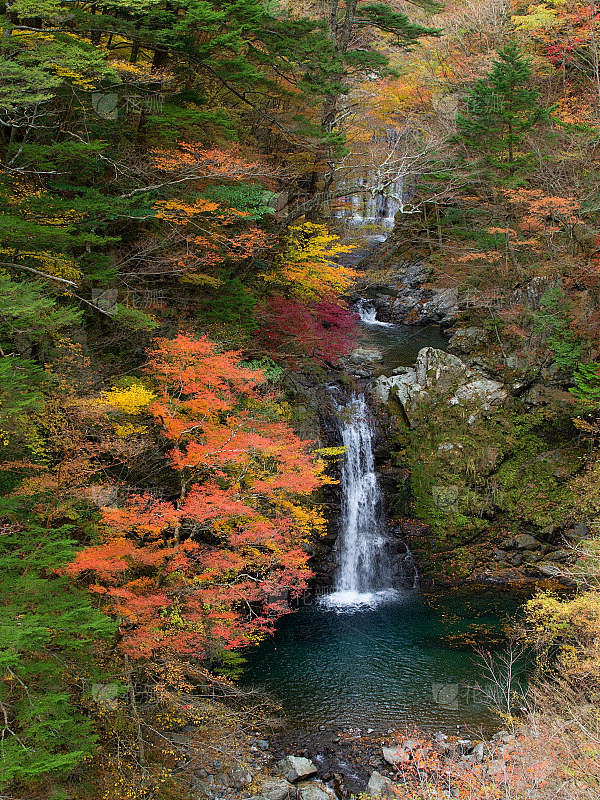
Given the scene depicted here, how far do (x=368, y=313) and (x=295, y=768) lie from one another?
59.7ft

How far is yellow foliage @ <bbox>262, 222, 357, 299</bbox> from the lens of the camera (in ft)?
48.9

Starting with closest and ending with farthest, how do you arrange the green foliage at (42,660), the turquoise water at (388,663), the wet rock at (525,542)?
the green foliage at (42,660)
the turquoise water at (388,663)
the wet rock at (525,542)

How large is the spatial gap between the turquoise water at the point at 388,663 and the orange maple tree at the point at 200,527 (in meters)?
1.51

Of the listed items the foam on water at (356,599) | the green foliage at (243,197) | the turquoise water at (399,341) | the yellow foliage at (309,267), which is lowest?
the foam on water at (356,599)

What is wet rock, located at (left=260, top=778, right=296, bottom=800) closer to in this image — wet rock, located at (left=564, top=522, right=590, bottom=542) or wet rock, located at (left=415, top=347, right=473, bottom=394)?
wet rock, located at (left=564, top=522, right=590, bottom=542)

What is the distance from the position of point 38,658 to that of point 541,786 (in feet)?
20.2

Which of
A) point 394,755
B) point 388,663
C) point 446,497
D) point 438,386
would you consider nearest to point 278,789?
point 394,755

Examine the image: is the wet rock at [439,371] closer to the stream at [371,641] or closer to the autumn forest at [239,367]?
the autumn forest at [239,367]

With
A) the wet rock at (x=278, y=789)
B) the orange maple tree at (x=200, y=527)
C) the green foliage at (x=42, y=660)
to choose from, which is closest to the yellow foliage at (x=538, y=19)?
the orange maple tree at (x=200, y=527)

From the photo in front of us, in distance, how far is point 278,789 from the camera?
8.26 meters

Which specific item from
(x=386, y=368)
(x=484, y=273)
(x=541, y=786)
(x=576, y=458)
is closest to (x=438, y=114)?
(x=484, y=273)

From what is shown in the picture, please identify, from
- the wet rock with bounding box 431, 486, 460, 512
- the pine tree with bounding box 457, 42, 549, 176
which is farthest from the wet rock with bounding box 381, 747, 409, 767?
the pine tree with bounding box 457, 42, 549, 176

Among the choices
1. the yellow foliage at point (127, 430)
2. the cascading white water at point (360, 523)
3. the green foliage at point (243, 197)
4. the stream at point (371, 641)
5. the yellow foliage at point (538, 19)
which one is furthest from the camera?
the yellow foliage at point (538, 19)

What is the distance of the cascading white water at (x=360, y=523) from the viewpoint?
15211 mm
